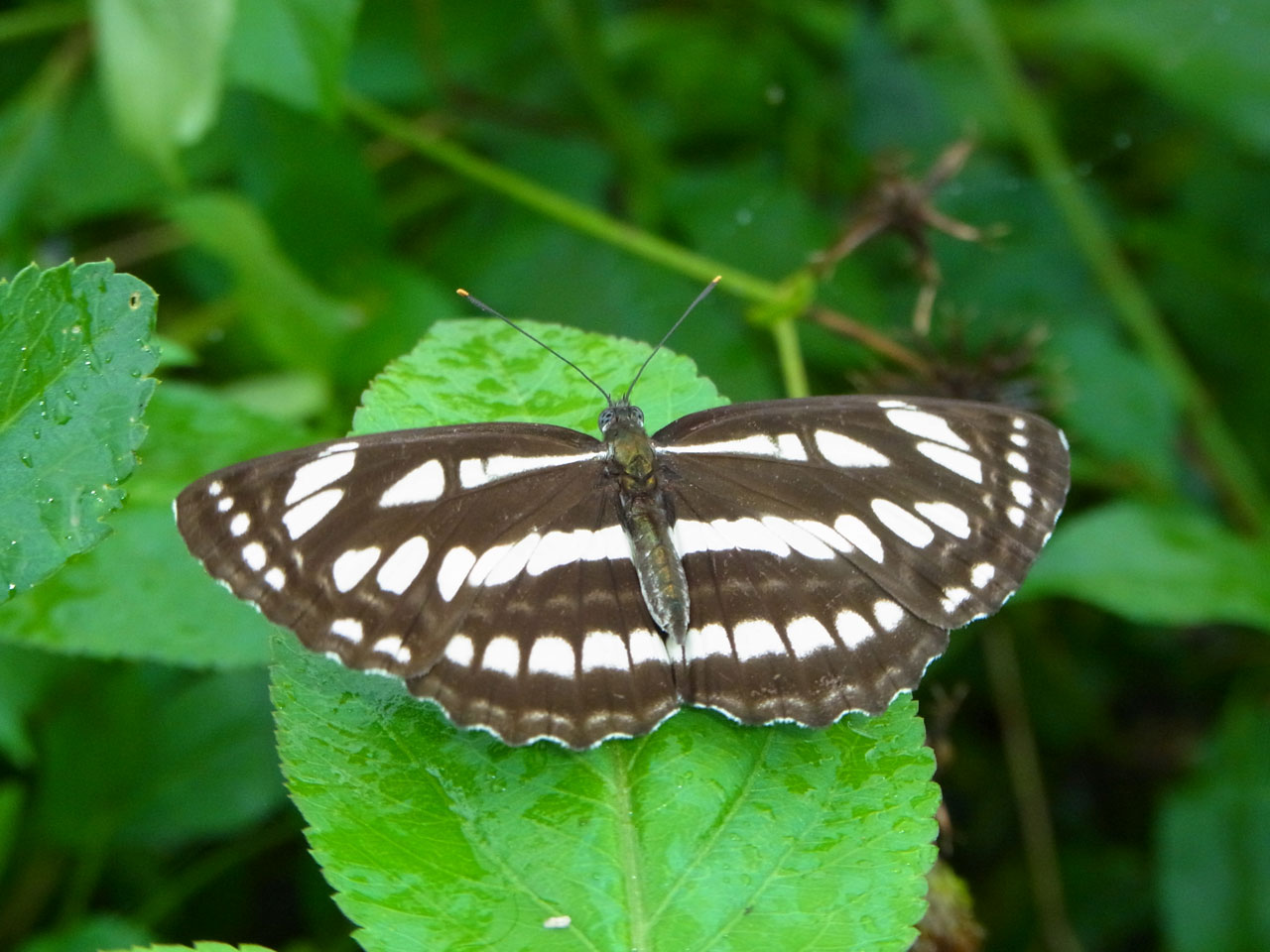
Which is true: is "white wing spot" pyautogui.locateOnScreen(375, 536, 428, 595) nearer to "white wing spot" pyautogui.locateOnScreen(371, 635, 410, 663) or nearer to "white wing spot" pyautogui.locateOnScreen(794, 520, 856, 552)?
"white wing spot" pyautogui.locateOnScreen(371, 635, 410, 663)

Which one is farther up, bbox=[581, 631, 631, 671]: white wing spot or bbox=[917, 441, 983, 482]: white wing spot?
bbox=[917, 441, 983, 482]: white wing spot

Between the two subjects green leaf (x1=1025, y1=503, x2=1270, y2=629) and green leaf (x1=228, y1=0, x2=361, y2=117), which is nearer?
green leaf (x1=228, y1=0, x2=361, y2=117)

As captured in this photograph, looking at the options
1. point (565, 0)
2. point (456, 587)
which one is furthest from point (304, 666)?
point (565, 0)

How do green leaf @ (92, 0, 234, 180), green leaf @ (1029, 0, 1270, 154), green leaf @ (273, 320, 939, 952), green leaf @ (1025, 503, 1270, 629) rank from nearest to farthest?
green leaf @ (273, 320, 939, 952) < green leaf @ (92, 0, 234, 180) < green leaf @ (1025, 503, 1270, 629) < green leaf @ (1029, 0, 1270, 154)

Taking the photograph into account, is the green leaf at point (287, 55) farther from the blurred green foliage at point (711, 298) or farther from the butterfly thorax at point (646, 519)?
the butterfly thorax at point (646, 519)

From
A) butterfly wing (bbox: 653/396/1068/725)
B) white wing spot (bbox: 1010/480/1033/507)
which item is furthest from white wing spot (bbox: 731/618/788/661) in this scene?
white wing spot (bbox: 1010/480/1033/507)

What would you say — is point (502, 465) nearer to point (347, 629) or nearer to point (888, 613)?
point (347, 629)
